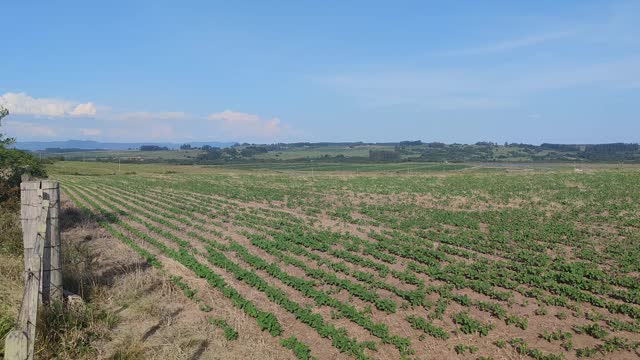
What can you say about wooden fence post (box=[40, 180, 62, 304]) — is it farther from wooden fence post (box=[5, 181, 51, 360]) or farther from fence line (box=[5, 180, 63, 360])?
wooden fence post (box=[5, 181, 51, 360])

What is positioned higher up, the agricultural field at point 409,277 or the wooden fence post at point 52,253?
the wooden fence post at point 52,253

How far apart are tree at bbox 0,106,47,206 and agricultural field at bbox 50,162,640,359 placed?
4.25 meters

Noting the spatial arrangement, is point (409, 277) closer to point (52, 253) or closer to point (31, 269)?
A: point (52, 253)

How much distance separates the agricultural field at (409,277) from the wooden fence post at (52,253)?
9.92 ft

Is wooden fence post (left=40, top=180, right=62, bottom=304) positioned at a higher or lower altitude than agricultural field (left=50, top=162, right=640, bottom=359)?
higher

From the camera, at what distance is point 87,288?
31.6 ft

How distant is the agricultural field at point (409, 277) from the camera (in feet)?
31.4

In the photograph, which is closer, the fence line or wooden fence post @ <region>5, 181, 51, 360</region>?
wooden fence post @ <region>5, 181, 51, 360</region>

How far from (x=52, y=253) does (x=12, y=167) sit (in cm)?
1718


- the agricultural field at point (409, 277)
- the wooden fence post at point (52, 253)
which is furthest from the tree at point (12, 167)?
the wooden fence post at point (52, 253)

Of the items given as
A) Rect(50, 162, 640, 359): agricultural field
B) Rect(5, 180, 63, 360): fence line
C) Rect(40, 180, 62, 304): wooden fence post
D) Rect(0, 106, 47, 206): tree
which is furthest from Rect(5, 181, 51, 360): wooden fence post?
Rect(0, 106, 47, 206): tree

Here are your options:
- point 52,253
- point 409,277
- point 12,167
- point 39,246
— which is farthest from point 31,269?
point 12,167

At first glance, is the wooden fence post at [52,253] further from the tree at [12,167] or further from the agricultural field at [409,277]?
the tree at [12,167]

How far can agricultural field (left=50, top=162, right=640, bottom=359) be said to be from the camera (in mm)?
9570
